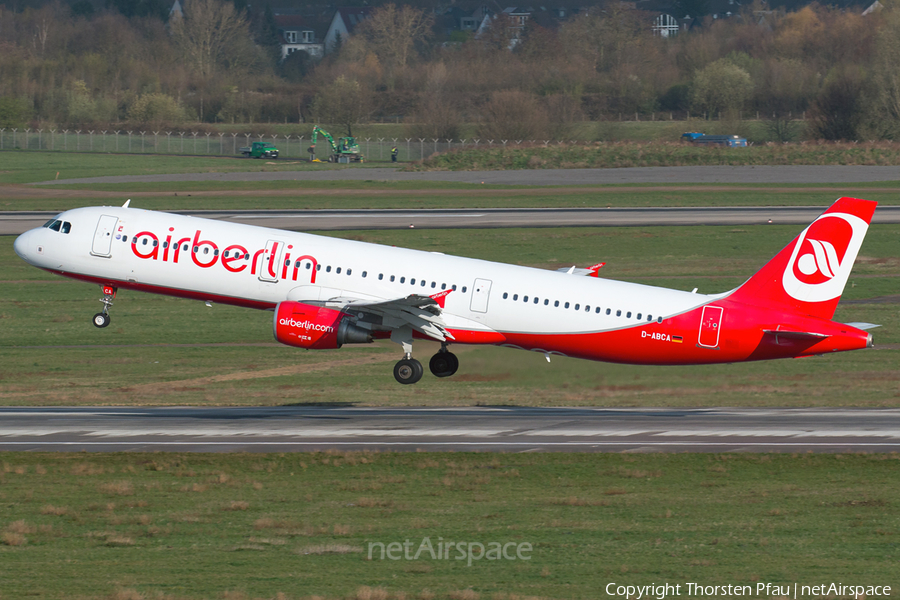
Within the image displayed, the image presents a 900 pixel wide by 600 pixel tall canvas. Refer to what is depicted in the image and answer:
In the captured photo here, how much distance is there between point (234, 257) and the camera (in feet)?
155

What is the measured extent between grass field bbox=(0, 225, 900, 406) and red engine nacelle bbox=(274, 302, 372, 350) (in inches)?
213

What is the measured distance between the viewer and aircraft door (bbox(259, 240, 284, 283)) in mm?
47125

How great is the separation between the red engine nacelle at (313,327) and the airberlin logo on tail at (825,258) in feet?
57.8

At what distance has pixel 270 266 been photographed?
4712 cm

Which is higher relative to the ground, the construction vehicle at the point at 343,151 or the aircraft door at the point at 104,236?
the construction vehicle at the point at 343,151

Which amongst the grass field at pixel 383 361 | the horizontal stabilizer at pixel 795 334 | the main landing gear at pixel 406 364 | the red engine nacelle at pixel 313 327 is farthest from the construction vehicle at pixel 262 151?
the horizontal stabilizer at pixel 795 334

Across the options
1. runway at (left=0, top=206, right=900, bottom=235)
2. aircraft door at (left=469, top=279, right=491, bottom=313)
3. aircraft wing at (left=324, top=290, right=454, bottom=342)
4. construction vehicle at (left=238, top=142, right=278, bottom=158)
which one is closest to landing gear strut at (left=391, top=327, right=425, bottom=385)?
aircraft wing at (left=324, top=290, right=454, bottom=342)

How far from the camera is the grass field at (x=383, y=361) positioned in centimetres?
5397

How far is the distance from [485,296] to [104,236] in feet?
54.7

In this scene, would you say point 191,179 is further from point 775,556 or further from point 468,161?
point 775,556

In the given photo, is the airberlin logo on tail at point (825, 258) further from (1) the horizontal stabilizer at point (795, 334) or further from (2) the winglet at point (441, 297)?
(2) the winglet at point (441, 297)

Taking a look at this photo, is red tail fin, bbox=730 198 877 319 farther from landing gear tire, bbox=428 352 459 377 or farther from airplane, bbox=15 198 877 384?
landing gear tire, bbox=428 352 459 377

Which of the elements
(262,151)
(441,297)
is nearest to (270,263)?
(441,297)

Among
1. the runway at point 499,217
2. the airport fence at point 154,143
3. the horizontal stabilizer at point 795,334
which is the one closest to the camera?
the horizontal stabilizer at point 795,334
